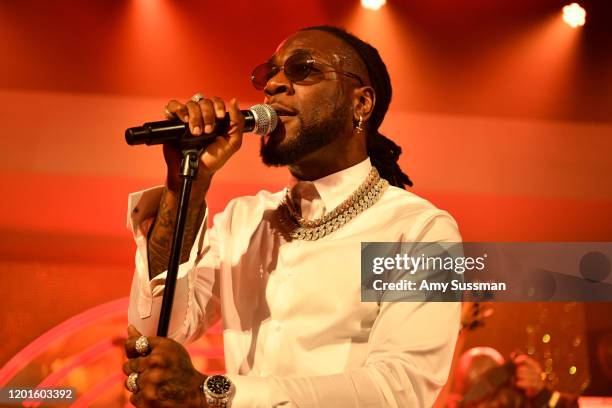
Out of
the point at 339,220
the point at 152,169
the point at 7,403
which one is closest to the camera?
the point at 339,220

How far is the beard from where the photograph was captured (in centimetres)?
173

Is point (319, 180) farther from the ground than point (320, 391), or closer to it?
farther from the ground

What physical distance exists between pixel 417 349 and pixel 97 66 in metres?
2.38

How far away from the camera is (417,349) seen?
1408 millimetres

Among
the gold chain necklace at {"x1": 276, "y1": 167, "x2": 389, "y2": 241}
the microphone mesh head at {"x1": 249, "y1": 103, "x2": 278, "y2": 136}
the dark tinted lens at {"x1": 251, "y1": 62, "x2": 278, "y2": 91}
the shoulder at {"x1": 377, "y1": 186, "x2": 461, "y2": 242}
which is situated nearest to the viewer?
the microphone mesh head at {"x1": 249, "y1": 103, "x2": 278, "y2": 136}

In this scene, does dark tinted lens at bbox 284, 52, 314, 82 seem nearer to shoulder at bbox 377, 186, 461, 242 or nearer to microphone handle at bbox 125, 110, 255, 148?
shoulder at bbox 377, 186, 461, 242

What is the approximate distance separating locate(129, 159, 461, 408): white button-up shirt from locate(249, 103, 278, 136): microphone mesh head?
260 mm

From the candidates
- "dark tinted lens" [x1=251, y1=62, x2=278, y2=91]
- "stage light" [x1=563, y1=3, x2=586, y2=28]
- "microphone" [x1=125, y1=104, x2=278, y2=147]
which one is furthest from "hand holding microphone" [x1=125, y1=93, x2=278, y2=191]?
"stage light" [x1=563, y1=3, x2=586, y2=28]

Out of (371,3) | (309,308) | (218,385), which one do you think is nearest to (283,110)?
(309,308)

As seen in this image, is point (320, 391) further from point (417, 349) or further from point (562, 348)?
point (562, 348)

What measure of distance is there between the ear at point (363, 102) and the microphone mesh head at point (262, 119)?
0.41 meters

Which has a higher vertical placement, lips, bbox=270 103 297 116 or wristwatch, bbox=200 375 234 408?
lips, bbox=270 103 297 116

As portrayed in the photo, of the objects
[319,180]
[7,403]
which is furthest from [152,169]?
[319,180]

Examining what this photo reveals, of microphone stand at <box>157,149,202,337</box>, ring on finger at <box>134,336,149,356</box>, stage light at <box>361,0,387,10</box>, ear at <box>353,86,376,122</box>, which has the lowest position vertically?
ring on finger at <box>134,336,149,356</box>
